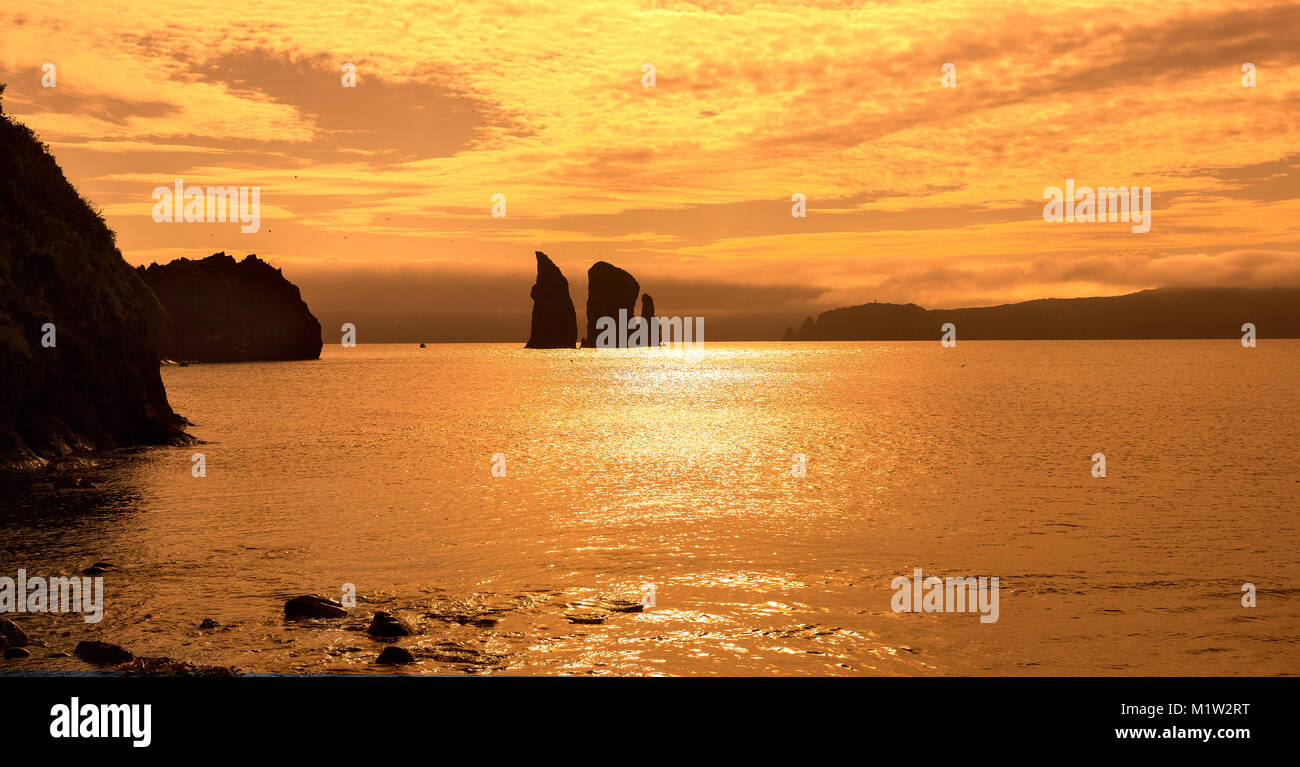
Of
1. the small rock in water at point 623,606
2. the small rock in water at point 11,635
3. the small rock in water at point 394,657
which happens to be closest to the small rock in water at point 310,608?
the small rock in water at point 394,657

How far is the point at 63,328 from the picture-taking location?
40719mm

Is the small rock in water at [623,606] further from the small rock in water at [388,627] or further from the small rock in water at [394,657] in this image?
the small rock in water at [394,657]

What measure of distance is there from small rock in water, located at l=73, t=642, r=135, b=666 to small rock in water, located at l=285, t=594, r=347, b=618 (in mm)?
3552

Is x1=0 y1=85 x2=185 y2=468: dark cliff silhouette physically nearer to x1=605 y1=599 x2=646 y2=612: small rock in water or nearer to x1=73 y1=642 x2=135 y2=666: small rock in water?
x1=73 y1=642 x2=135 y2=666: small rock in water

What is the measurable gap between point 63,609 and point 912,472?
34.5 m

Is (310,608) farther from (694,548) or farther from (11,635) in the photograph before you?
(694,548)

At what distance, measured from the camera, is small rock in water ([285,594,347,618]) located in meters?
17.9

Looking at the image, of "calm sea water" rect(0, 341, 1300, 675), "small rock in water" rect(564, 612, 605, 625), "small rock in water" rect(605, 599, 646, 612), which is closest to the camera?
"calm sea water" rect(0, 341, 1300, 675)

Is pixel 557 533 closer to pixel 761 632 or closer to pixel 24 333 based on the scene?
pixel 761 632

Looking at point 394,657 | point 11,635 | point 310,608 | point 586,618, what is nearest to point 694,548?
point 586,618

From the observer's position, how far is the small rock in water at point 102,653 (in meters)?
14.3

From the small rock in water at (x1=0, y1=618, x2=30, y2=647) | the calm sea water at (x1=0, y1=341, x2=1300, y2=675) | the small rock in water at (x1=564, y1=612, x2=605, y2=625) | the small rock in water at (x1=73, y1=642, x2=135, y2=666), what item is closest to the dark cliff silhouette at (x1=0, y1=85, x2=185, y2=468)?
the calm sea water at (x1=0, y1=341, x2=1300, y2=675)

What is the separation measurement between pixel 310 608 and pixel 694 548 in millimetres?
10897

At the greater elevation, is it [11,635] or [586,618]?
[11,635]
